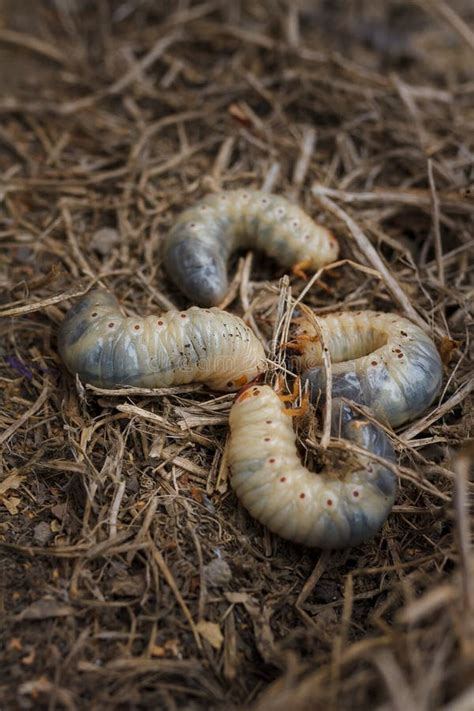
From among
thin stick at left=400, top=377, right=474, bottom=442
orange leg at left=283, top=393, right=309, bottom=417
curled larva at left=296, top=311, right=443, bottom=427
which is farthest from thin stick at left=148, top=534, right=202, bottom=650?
thin stick at left=400, top=377, right=474, bottom=442

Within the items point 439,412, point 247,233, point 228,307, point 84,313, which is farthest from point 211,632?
point 247,233

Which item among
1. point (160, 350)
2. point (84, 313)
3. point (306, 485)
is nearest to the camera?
point (306, 485)

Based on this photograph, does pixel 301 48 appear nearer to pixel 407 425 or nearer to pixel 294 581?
pixel 407 425

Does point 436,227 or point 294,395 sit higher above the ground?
point 436,227

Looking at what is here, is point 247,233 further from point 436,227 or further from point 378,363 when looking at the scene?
point 378,363

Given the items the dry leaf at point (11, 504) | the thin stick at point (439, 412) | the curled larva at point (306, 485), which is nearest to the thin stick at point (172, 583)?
the curled larva at point (306, 485)

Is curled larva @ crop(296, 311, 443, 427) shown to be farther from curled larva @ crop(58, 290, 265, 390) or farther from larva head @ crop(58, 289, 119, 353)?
larva head @ crop(58, 289, 119, 353)

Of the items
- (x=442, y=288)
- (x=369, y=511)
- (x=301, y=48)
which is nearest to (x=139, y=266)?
(x=442, y=288)
